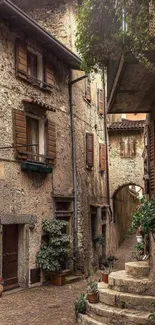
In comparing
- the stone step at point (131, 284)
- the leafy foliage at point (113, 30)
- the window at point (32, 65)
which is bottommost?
the stone step at point (131, 284)

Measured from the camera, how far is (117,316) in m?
7.49

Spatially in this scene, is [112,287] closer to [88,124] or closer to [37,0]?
[88,124]

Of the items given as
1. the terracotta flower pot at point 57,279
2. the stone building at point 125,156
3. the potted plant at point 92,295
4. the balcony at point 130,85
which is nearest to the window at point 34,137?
the balcony at point 130,85

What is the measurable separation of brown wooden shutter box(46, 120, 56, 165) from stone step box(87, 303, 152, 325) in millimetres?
6617

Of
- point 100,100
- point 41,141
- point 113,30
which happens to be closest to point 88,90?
point 100,100

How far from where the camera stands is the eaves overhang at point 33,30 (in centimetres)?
1177

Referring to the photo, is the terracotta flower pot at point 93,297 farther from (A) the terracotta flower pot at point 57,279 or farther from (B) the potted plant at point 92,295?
(A) the terracotta flower pot at point 57,279

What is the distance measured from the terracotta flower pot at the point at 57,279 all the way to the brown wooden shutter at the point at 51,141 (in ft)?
11.9

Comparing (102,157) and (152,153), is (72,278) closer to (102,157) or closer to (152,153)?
(152,153)

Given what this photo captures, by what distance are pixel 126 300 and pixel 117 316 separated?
0.35 metres

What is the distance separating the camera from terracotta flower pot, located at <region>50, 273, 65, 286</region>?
42.4ft

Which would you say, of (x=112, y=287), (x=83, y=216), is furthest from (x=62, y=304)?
(x=83, y=216)

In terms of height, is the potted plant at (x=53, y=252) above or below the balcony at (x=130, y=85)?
below

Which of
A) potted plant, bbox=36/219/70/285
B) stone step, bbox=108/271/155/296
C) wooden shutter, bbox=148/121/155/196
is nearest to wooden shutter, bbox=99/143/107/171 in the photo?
potted plant, bbox=36/219/70/285
